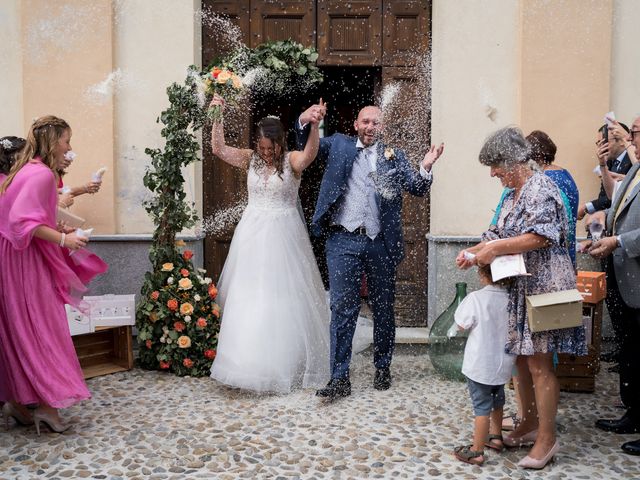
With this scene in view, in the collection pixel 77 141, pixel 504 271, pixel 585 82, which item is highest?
pixel 585 82

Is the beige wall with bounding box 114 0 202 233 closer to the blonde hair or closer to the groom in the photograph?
Result: the groom

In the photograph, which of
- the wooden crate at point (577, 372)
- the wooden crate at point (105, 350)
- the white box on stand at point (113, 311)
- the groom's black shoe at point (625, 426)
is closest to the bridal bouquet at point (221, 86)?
the white box on stand at point (113, 311)

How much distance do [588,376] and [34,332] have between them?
3.88 m

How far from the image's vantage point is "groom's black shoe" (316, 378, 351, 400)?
491 cm

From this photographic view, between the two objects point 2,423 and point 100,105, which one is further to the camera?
point 100,105

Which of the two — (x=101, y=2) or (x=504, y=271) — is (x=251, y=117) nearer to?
(x=101, y=2)

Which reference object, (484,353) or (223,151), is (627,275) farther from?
(223,151)

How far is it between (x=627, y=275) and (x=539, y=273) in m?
0.84

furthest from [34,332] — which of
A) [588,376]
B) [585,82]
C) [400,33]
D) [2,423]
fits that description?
[585,82]

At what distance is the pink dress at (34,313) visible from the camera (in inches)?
164

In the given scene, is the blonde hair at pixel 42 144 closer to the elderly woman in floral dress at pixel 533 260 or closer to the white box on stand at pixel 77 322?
the white box on stand at pixel 77 322

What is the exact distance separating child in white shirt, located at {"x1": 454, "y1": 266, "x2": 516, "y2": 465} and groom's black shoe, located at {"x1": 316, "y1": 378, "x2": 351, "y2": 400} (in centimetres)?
125

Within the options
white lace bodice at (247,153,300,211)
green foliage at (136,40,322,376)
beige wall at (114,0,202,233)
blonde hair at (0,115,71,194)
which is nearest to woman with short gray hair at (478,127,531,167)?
white lace bodice at (247,153,300,211)

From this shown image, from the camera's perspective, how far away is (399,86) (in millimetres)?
6648
